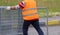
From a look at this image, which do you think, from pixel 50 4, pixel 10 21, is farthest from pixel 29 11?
pixel 50 4

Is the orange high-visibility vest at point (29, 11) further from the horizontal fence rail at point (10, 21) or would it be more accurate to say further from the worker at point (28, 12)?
the horizontal fence rail at point (10, 21)

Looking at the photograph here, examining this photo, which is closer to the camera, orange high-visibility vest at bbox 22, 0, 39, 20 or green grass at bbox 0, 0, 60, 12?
orange high-visibility vest at bbox 22, 0, 39, 20

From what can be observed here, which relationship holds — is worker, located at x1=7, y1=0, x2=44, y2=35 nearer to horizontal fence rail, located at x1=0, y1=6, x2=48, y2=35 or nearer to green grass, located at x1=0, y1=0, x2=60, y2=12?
horizontal fence rail, located at x1=0, y1=6, x2=48, y2=35

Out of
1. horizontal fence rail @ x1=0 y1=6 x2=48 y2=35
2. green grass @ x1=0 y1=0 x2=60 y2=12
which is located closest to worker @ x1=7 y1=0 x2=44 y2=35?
horizontal fence rail @ x1=0 y1=6 x2=48 y2=35

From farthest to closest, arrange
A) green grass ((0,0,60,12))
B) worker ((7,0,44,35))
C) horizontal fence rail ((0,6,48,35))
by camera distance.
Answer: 1. green grass ((0,0,60,12))
2. horizontal fence rail ((0,6,48,35))
3. worker ((7,0,44,35))

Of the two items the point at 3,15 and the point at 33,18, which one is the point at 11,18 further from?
the point at 33,18

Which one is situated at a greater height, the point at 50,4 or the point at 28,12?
the point at 28,12

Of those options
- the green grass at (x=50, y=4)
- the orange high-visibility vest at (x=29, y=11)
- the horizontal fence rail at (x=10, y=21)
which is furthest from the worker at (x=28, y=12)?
the green grass at (x=50, y=4)

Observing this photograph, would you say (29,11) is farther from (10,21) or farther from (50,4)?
(50,4)

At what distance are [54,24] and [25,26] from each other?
20.6 feet

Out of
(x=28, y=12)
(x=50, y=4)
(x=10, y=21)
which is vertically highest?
(x=28, y=12)

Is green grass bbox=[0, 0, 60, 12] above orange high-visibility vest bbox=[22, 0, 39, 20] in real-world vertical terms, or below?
below

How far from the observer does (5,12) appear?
7.86 meters

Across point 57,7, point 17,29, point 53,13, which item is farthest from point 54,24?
point 17,29
